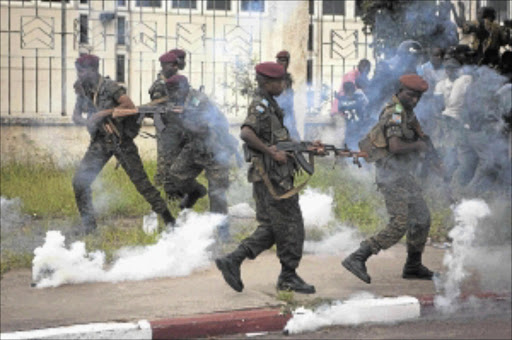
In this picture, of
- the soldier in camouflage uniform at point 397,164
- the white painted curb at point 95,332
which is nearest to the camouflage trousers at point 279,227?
the soldier in camouflage uniform at point 397,164

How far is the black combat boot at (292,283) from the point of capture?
661 cm

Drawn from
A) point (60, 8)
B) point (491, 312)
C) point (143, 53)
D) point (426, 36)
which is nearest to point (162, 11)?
point (143, 53)

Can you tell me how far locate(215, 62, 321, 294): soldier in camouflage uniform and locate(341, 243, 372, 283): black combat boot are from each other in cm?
34

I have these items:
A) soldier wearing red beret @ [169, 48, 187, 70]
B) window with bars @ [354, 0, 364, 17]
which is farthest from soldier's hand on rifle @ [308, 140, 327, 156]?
window with bars @ [354, 0, 364, 17]

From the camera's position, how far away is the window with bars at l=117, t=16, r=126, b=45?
11977 millimetres

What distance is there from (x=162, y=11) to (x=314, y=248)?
4.50 metres

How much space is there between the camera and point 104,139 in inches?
327

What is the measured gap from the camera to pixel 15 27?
11.5 m

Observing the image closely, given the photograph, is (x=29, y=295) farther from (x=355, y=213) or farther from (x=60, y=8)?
(x=60, y=8)

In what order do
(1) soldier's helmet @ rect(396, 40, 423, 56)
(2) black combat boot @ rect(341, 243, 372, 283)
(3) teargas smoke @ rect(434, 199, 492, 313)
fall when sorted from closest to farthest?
(3) teargas smoke @ rect(434, 199, 492, 313), (2) black combat boot @ rect(341, 243, 372, 283), (1) soldier's helmet @ rect(396, 40, 423, 56)

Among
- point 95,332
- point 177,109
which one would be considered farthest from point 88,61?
point 95,332

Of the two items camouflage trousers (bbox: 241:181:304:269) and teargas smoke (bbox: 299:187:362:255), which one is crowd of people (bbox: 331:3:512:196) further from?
camouflage trousers (bbox: 241:181:304:269)

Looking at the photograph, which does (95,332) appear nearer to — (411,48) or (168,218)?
(168,218)

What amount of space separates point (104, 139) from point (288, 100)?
3.19 meters
